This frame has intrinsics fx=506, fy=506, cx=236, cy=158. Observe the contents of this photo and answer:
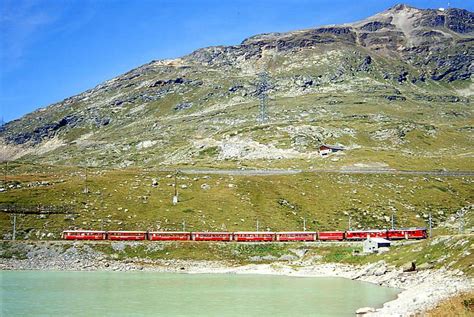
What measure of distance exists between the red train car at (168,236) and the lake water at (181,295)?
18284 millimetres

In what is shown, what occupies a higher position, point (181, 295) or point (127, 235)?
point (127, 235)

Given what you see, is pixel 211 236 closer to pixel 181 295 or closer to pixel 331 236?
pixel 331 236

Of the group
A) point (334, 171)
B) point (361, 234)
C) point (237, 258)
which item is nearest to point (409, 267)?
point (361, 234)

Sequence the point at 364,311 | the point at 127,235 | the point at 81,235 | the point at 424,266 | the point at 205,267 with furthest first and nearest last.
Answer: the point at 127,235 → the point at 81,235 → the point at 205,267 → the point at 424,266 → the point at 364,311

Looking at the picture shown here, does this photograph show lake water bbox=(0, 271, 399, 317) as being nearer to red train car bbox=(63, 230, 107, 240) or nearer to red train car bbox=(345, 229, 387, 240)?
red train car bbox=(63, 230, 107, 240)

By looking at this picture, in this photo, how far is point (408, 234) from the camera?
321 feet

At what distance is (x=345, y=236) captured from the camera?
99.4 m

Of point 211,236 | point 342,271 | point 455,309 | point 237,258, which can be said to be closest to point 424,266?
point 342,271

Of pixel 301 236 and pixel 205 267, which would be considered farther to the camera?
pixel 301 236

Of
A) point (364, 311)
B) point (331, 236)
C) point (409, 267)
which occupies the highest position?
point (331, 236)

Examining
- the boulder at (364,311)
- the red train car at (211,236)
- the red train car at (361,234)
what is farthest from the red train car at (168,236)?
the boulder at (364,311)

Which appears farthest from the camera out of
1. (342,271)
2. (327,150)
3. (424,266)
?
(327,150)

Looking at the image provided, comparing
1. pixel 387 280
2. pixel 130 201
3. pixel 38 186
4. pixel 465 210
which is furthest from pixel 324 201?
pixel 38 186

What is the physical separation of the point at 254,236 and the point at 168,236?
56.1 feet
